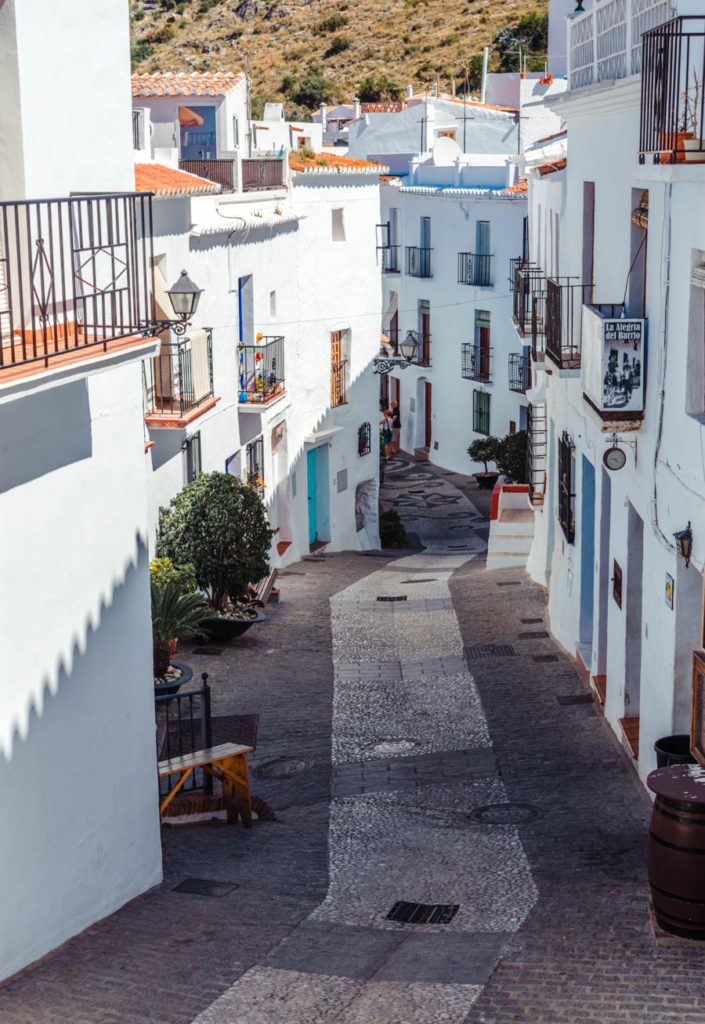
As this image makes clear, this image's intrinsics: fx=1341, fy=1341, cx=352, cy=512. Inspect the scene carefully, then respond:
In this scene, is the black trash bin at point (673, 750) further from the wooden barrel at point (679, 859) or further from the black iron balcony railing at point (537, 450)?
the black iron balcony railing at point (537, 450)

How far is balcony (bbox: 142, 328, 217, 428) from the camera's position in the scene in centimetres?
1859

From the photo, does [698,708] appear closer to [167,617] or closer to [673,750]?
[673,750]

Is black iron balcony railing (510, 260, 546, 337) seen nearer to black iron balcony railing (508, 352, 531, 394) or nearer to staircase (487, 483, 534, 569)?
staircase (487, 483, 534, 569)

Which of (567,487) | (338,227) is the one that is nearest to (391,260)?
(338,227)

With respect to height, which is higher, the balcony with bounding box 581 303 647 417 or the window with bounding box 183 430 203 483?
the balcony with bounding box 581 303 647 417

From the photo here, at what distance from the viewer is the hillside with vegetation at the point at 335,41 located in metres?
77.1

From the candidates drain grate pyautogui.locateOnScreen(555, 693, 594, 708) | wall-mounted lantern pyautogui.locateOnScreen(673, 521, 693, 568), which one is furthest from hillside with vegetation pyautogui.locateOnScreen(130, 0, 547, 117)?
wall-mounted lantern pyautogui.locateOnScreen(673, 521, 693, 568)

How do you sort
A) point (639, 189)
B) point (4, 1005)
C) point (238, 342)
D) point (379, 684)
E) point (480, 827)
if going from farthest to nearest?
point (238, 342) < point (379, 684) < point (639, 189) < point (480, 827) < point (4, 1005)

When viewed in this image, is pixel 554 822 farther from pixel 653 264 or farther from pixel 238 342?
pixel 238 342

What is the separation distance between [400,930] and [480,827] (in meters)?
2.47

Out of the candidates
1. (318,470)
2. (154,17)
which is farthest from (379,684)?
(154,17)

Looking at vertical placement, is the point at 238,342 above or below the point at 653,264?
below

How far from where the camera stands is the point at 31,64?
8.48 meters

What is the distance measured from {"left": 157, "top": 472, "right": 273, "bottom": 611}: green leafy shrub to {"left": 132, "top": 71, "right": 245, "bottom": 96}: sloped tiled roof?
1089 centimetres
